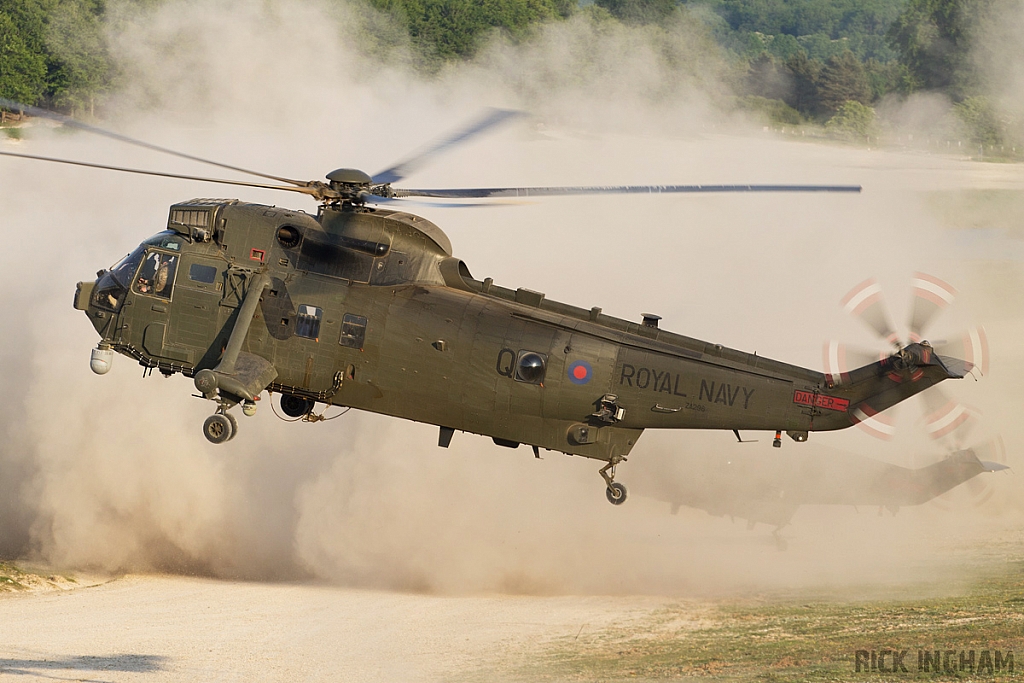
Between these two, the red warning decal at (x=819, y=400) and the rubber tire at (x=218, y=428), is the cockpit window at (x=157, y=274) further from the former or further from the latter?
the red warning decal at (x=819, y=400)

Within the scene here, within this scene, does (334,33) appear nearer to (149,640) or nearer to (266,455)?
(266,455)

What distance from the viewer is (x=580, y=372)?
1784 cm

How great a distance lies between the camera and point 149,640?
77.0 feet

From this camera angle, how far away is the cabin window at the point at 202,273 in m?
18.8

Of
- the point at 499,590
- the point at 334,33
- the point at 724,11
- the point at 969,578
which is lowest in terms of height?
the point at 499,590

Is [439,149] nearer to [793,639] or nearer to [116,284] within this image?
[116,284]

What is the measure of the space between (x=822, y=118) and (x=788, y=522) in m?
Answer: 61.2

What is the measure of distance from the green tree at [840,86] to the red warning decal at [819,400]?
70.2 m

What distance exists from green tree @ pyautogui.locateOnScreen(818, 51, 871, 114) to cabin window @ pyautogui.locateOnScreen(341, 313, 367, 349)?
234 ft

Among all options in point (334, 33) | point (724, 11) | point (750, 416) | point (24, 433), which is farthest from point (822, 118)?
point (750, 416)

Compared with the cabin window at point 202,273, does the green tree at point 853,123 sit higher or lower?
higher

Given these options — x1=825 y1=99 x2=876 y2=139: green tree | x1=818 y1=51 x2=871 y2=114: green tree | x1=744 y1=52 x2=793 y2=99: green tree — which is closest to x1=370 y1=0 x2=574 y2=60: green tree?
x1=825 y1=99 x2=876 y2=139: green tree

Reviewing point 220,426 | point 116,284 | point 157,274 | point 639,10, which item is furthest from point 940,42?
point 220,426

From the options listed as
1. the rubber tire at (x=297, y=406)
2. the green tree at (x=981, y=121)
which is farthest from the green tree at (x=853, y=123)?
the rubber tire at (x=297, y=406)
